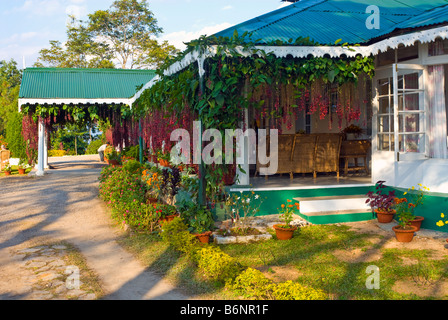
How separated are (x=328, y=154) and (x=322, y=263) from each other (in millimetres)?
4623

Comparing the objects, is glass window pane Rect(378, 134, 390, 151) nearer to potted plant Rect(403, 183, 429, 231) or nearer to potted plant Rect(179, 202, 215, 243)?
potted plant Rect(403, 183, 429, 231)

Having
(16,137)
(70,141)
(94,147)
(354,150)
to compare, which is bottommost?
Answer: (354,150)

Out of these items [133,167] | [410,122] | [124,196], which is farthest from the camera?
[133,167]

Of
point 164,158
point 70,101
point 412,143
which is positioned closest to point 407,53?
point 412,143

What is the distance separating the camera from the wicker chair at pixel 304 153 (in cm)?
951

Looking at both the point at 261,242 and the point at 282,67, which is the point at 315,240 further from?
the point at 282,67

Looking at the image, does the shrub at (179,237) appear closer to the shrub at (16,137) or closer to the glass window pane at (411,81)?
the glass window pane at (411,81)

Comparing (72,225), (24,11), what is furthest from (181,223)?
(24,11)

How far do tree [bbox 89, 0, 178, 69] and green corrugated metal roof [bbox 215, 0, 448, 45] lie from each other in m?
26.5

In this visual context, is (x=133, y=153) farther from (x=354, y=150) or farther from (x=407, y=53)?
(x=407, y=53)

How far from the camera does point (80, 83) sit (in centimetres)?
1848

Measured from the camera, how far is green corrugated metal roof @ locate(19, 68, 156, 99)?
56.7 feet

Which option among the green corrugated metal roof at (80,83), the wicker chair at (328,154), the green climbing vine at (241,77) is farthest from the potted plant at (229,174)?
the green corrugated metal roof at (80,83)

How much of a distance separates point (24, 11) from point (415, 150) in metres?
25.5
